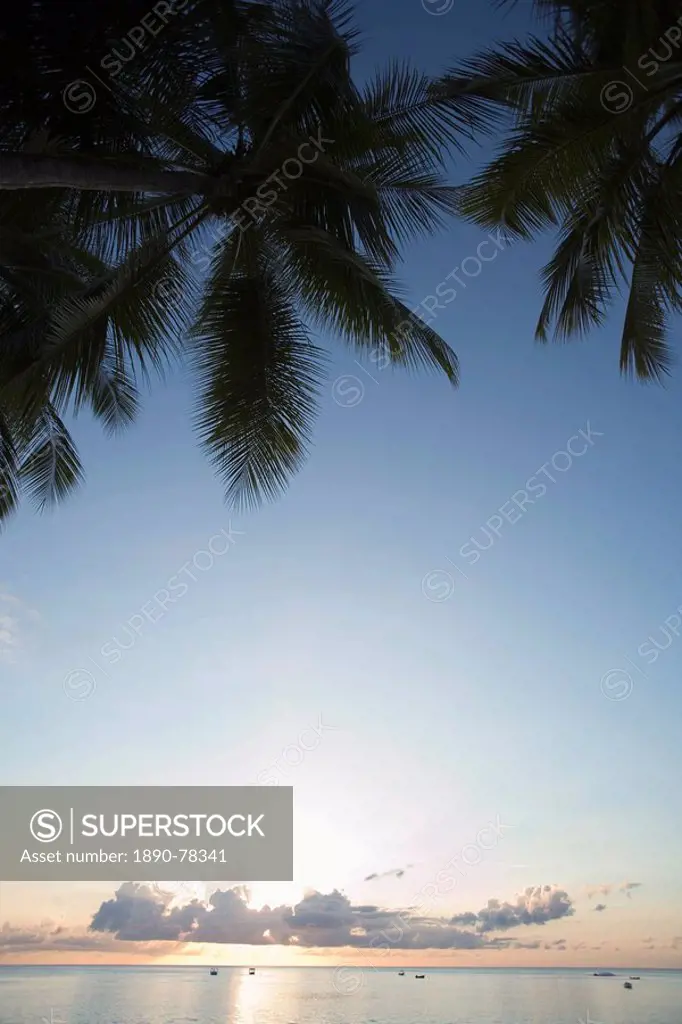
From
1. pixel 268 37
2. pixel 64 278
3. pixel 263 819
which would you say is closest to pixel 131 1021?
pixel 263 819

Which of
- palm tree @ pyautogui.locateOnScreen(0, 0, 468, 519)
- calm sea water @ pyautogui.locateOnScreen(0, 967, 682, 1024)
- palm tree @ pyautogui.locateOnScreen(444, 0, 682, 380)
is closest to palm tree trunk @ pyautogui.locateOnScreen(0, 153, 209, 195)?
palm tree @ pyautogui.locateOnScreen(0, 0, 468, 519)

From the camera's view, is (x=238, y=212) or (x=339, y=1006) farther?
(x=339, y=1006)

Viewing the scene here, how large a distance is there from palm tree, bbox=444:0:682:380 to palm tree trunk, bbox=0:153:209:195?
243cm

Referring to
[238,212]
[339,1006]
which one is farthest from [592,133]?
[339,1006]

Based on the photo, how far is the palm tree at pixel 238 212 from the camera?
286 inches

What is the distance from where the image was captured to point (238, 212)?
7875 mm

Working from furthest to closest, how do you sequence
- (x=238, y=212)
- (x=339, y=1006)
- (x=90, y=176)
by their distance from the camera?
1. (x=339, y=1006)
2. (x=238, y=212)
3. (x=90, y=176)

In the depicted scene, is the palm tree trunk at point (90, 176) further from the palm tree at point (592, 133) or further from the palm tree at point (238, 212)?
the palm tree at point (592, 133)

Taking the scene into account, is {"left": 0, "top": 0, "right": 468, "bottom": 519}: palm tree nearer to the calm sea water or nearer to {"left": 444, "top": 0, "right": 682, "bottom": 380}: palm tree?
{"left": 444, "top": 0, "right": 682, "bottom": 380}: palm tree

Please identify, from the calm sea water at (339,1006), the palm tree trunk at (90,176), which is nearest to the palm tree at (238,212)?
the palm tree trunk at (90,176)

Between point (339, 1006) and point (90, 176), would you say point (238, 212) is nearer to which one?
point (90, 176)

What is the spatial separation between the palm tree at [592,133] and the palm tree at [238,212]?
1.60 feet

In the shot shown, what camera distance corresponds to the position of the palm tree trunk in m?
6.65

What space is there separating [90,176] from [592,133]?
4.03 m
